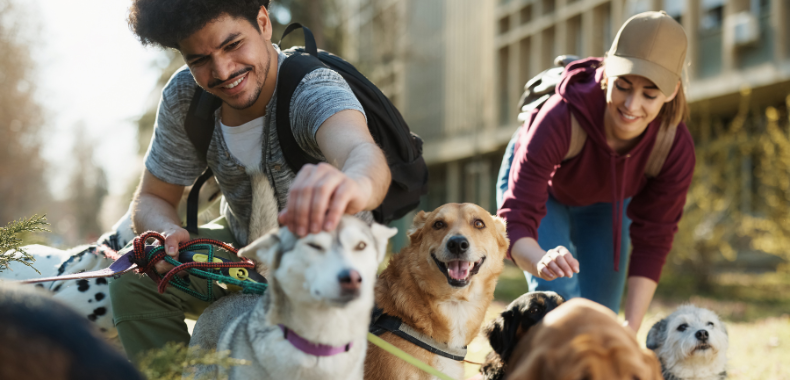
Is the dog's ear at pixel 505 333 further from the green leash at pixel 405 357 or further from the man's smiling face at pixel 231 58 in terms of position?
the man's smiling face at pixel 231 58

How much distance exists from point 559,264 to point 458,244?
669 mm

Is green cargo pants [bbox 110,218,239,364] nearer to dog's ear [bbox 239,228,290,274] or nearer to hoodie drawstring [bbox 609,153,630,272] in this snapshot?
dog's ear [bbox 239,228,290,274]

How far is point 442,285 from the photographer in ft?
10.2


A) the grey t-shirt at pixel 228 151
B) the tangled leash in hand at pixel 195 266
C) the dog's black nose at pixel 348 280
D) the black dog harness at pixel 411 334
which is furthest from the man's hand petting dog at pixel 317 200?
the black dog harness at pixel 411 334

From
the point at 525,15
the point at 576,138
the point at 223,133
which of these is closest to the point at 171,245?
the point at 223,133

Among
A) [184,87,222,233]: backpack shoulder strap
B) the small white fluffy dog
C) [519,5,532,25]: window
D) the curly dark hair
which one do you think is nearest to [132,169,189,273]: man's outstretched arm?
[184,87,222,233]: backpack shoulder strap

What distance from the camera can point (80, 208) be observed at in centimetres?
3888

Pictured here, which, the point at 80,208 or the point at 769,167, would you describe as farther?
the point at 80,208

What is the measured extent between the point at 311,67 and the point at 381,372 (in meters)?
1.57

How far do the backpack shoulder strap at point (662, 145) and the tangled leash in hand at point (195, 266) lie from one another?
8.44 feet

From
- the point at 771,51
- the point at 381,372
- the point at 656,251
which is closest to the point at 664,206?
the point at 656,251

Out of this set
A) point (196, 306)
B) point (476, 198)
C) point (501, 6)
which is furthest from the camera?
point (476, 198)

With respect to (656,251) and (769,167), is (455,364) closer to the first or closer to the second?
(656,251)

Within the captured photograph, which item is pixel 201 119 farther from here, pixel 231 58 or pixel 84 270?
pixel 84 270
